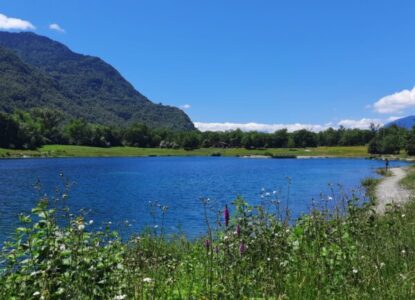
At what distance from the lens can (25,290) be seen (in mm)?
5469

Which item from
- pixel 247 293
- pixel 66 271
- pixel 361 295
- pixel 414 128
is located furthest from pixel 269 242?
pixel 414 128

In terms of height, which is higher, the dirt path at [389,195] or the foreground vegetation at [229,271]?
the foreground vegetation at [229,271]

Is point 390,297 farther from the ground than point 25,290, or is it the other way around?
point 390,297

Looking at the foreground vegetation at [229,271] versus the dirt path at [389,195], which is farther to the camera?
the dirt path at [389,195]

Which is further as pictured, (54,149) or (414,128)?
(54,149)

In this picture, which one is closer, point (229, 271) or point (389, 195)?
point (229, 271)

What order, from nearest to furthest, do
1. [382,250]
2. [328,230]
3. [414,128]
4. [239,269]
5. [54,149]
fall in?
[239,269] → [382,250] → [328,230] → [414,128] → [54,149]

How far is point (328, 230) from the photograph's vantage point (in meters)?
8.30

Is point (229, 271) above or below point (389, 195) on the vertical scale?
above

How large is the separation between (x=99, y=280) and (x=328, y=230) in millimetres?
4595

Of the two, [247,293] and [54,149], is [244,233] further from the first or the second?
[54,149]

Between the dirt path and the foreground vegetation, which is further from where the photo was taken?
the dirt path

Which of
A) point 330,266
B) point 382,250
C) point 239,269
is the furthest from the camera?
point 382,250

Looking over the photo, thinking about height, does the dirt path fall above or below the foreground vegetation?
below
